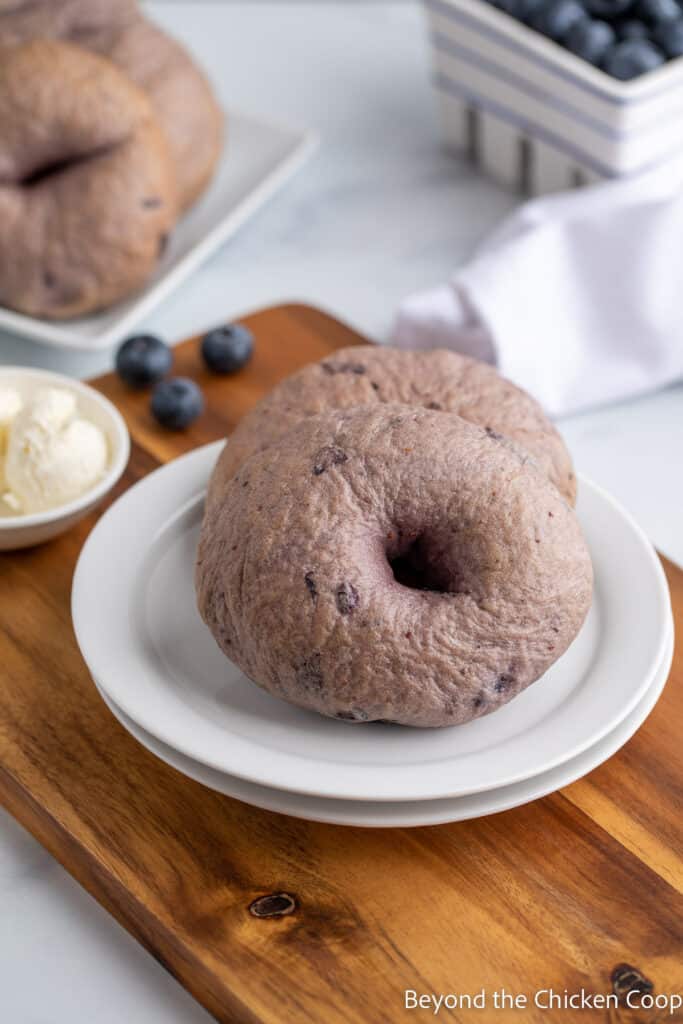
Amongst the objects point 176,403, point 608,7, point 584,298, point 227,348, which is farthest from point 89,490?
point 608,7

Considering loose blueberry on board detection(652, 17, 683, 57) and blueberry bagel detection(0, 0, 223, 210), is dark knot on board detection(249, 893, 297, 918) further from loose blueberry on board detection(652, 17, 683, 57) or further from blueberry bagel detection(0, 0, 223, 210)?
loose blueberry on board detection(652, 17, 683, 57)

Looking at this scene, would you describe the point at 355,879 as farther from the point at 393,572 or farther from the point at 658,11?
the point at 658,11

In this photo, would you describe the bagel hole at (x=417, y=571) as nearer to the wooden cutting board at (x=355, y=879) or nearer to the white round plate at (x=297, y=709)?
the white round plate at (x=297, y=709)

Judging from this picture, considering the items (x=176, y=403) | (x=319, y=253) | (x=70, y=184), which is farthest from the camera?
(x=319, y=253)

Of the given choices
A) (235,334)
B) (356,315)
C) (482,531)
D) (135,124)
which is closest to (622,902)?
(482,531)

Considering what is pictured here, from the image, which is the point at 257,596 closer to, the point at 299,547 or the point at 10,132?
the point at 299,547

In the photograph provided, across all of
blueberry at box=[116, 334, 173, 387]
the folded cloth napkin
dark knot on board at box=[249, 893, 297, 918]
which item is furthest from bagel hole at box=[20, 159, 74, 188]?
dark knot on board at box=[249, 893, 297, 918]

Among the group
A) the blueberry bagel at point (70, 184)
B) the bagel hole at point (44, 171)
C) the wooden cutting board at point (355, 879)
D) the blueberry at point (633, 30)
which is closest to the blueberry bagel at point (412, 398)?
the wooden cutting board at point (355, 879)
